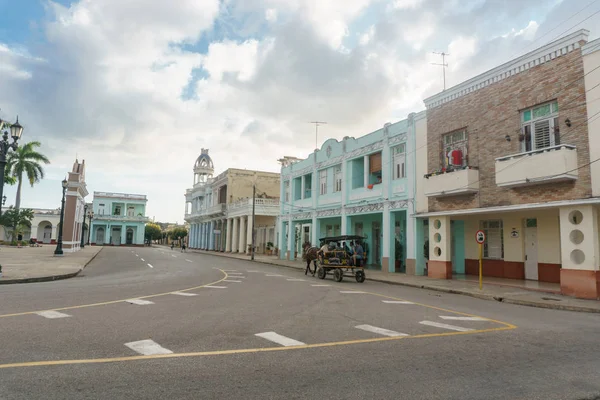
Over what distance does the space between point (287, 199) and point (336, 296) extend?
83.7ft

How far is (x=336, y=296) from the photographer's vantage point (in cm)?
1312

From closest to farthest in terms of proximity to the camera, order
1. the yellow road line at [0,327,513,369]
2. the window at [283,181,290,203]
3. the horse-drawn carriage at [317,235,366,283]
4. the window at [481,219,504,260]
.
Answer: the yellow road line at [0,327,513,369], the horse-drawn carriage at [317,235,366,283], the window at [481,219,504,260], the window at [283,181,290,203]

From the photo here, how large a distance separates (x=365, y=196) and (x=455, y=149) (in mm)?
7557

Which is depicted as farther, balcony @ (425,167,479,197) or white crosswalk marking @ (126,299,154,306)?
balcony @ (425,167,479,197)

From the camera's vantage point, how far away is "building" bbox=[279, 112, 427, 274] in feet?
76.8

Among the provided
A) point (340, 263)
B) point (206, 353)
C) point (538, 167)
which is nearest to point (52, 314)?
point (206, 353)

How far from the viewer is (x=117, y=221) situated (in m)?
87.8

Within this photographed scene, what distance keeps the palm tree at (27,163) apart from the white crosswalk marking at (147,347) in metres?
57.0

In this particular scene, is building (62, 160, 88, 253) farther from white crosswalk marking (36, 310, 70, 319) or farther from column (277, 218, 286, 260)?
white crosswalk marking (36, 310, 70, 319)

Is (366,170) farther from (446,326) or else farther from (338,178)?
→ (446,326)

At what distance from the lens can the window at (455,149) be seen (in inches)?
790

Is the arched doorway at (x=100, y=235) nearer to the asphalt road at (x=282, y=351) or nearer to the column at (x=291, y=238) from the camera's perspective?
the column at (x=291, y=238)

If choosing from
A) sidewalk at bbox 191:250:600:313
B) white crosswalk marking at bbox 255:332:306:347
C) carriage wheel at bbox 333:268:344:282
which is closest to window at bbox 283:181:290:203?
sidewalk at bbox 191:250:600:313

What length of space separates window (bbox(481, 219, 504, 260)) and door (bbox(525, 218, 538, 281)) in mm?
1372
